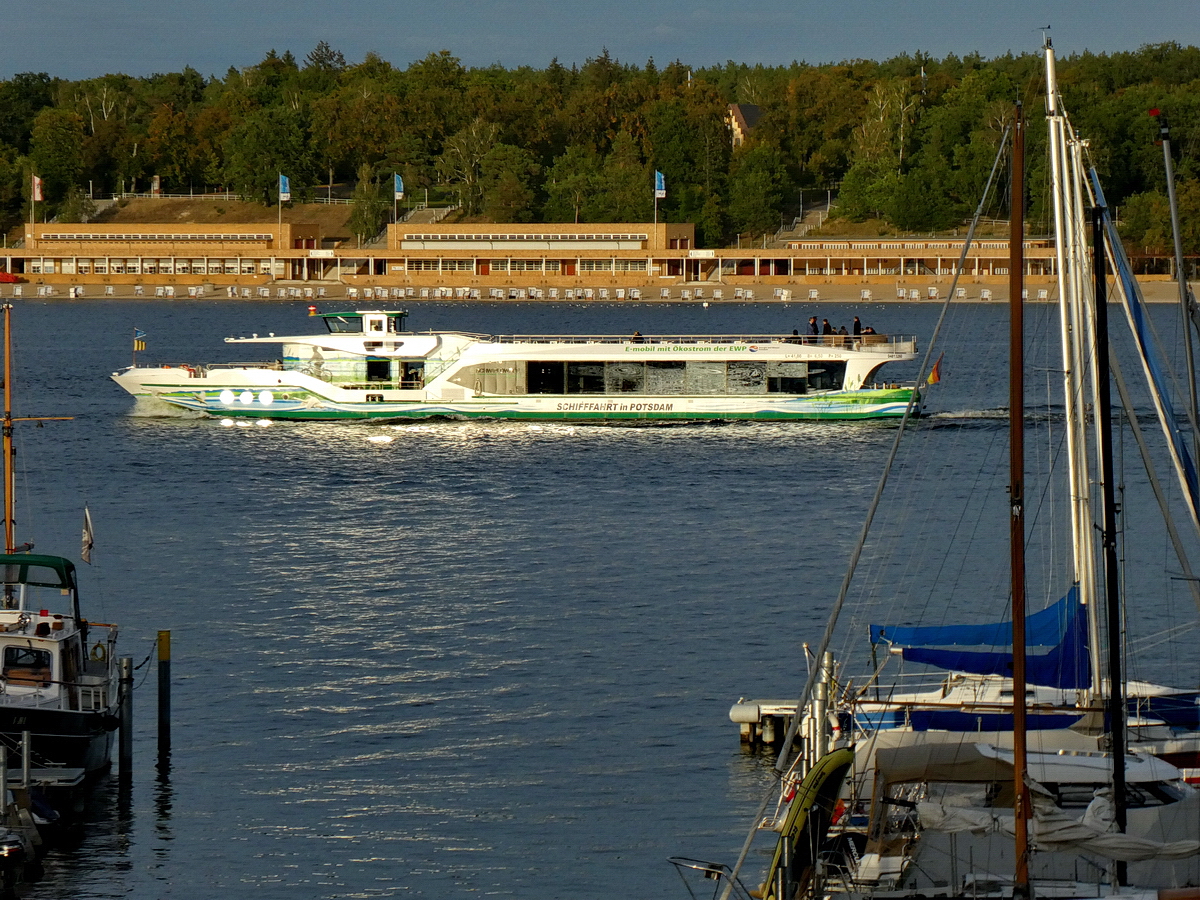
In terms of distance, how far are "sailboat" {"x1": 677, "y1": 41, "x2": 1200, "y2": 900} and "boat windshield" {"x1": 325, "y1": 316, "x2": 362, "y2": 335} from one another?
4452 cm

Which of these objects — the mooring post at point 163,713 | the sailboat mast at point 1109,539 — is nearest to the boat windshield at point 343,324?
the mooring post at point 163,713

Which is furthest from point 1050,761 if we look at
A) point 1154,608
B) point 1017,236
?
point 1154,608

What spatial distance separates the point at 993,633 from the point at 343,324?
47.1 m

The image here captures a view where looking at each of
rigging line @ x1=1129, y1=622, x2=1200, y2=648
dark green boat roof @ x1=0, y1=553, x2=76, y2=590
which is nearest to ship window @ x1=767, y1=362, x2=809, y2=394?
rigging line @ x1=1129, y1=622, x2=1200, y2=648

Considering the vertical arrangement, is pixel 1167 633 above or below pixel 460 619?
below

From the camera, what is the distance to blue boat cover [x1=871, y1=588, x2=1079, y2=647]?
26.2m

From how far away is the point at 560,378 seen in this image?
69500 millimetres

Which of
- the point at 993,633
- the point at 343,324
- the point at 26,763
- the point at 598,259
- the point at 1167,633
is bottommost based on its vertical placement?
the point at 1167,633

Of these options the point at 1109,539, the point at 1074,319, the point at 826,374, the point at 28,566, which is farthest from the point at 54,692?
the point at 826,374

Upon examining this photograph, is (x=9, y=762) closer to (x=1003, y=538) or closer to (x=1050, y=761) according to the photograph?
(x=1050, y=761)

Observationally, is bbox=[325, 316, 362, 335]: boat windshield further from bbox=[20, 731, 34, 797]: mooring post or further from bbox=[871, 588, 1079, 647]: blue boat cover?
bbox=[20, 731, 34, 797]: mooring post

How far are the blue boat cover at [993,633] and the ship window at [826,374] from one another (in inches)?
1601

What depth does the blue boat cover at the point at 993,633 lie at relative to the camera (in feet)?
85.9

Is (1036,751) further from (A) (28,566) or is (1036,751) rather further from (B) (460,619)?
(B) (460,619)
